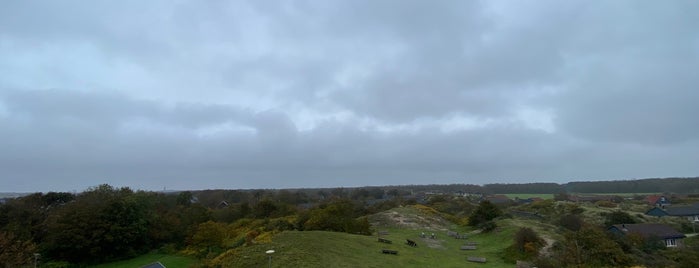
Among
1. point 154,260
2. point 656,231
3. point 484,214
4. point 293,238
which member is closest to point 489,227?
point 484,214

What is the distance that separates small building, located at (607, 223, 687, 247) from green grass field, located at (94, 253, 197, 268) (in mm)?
48841

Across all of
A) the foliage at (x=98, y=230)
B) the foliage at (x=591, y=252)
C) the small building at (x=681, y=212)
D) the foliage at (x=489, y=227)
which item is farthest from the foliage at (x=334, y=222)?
the small building at (x=681, y=212)

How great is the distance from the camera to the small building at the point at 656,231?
4792cm

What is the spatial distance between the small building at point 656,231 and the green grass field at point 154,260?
160 feet

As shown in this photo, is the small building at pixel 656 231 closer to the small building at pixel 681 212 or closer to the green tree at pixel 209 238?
the small building at pixel 681 212

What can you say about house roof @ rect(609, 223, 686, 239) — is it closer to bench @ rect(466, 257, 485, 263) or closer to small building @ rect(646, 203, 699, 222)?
small building @ rect(646, 203, 699, 222)

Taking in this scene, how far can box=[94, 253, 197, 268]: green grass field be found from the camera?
4053cm

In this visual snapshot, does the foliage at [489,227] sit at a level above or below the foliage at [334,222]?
below

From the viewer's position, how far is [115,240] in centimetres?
4428

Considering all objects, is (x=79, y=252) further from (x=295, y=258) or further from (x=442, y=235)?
(x=442, y=235)

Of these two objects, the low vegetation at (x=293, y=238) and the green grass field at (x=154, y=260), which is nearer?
the low vegetation at (x=293, y=238)

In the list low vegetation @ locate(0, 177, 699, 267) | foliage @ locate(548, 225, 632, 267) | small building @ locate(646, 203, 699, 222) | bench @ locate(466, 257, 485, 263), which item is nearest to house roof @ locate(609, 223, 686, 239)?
low vegetation @ locate(0, 177, 699, 267)

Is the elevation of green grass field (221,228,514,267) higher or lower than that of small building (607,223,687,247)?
higher

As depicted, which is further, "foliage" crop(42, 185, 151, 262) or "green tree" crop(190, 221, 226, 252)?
"foliage" crop(42, 185, 151, 262)
